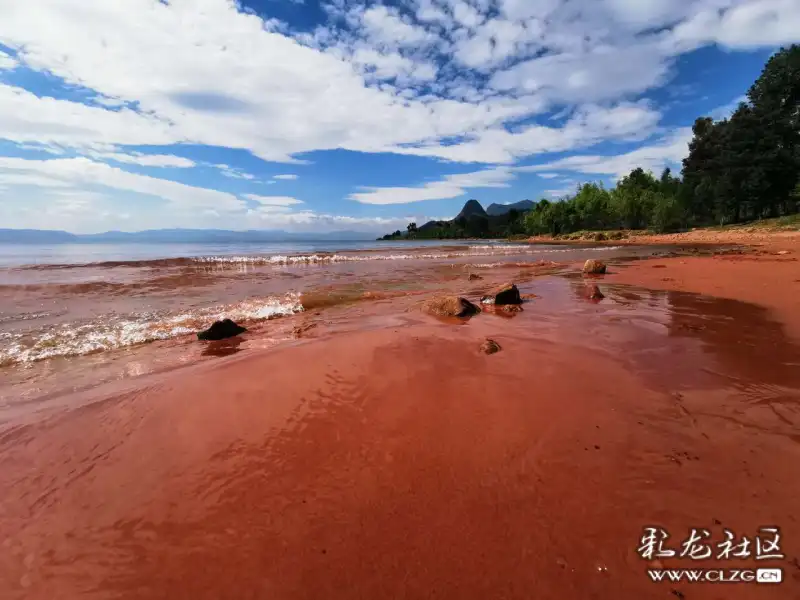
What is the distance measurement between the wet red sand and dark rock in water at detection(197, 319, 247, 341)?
198 cm

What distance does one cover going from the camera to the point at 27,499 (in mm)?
2967

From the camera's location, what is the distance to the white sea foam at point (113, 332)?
6797 mm

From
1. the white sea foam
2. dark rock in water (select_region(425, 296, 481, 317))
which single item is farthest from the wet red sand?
the white sea foam

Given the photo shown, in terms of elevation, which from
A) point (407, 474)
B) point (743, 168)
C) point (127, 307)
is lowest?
point (407, 474)

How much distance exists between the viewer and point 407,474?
304 cm

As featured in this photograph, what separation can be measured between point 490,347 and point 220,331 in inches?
210

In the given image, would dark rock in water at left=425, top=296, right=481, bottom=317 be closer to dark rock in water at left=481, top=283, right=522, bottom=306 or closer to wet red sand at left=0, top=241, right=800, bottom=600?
dark rock in water at left=481, top=283, right=522, bottom=306

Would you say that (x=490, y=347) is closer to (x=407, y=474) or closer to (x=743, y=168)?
(x=407, y=474)

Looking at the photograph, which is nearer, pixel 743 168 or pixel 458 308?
pixel 458 308

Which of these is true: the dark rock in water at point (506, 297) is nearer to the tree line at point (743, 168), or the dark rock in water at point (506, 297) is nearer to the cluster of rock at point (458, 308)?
the cluster of rock at point (458, 308)

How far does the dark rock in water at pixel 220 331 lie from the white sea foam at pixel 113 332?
97 centimetres

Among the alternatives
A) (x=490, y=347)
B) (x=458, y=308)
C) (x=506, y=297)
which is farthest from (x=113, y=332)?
(x=506, y=297)

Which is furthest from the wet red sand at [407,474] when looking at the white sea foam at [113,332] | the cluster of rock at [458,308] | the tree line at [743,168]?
the tree line at [743,168]

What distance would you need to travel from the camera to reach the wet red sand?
2.23m
